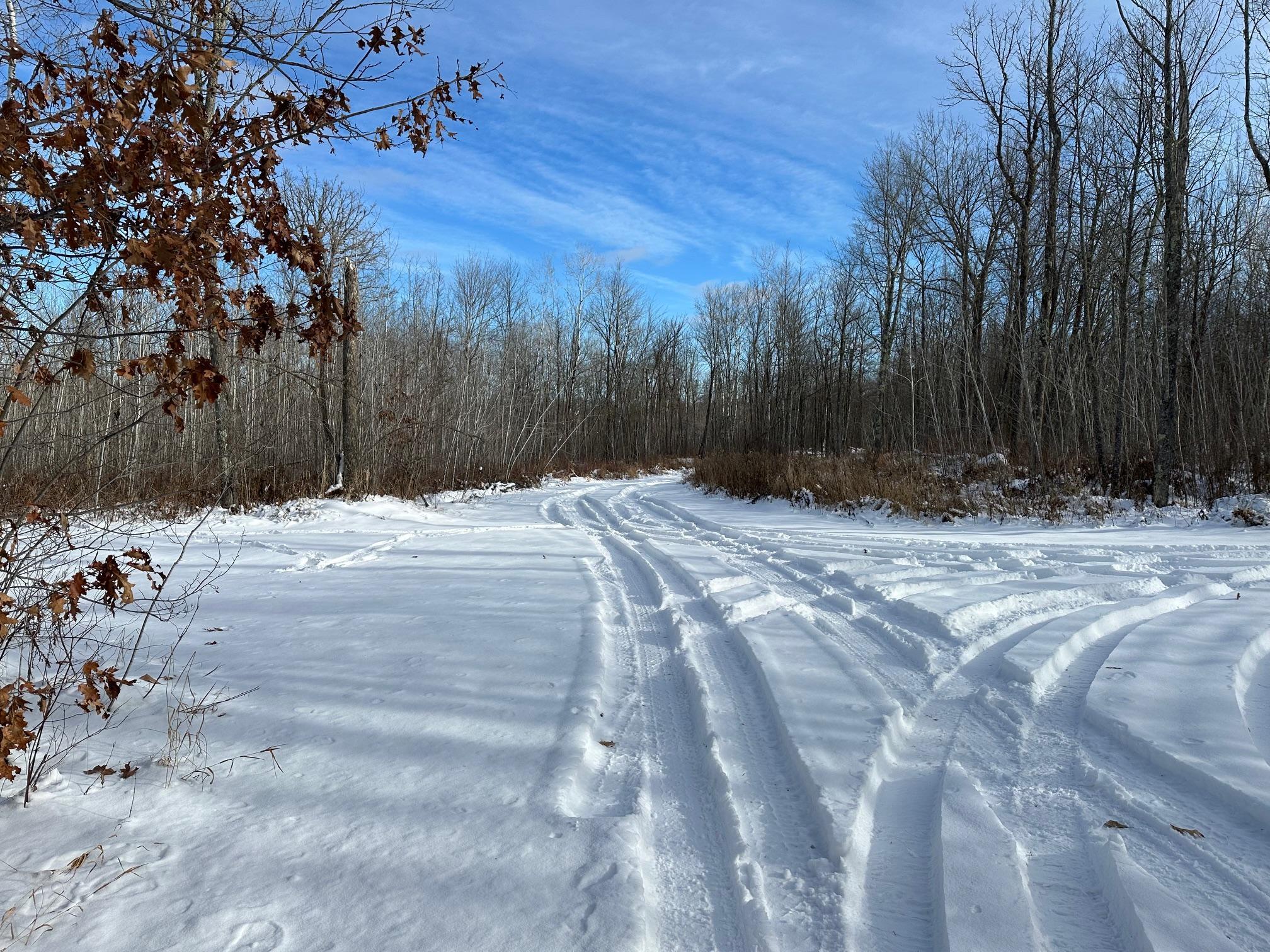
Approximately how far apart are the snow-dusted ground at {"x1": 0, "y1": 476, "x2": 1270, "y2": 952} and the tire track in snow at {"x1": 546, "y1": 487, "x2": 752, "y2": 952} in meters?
0.01

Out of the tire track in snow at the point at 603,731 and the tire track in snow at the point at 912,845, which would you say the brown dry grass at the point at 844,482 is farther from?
the tire track in snow at the point at 912,845

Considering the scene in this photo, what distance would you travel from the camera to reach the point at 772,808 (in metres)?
2.42

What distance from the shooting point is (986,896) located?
192 cm

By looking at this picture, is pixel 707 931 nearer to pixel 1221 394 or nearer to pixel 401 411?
pixel 1221 394

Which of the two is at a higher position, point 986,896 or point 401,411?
point 401,411

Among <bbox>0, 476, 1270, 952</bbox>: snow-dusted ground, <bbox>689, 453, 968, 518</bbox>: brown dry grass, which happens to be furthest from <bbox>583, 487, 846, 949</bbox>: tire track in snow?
<bbox>689, 453, 968, 518</bbox>: brown dry grass

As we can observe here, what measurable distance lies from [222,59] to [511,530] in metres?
8.73

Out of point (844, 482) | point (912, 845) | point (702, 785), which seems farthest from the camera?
point (844, 482)

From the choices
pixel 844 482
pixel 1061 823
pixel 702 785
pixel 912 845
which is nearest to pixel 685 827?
pixel 702 785

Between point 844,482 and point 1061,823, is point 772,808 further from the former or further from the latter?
point 844,482

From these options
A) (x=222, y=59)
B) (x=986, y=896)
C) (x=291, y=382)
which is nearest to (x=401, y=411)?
(x=291, y=382)

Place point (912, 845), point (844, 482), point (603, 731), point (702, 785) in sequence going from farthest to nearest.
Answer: point (844, 482)
point (603, 731)
point (702, 785)
point (912, 845)

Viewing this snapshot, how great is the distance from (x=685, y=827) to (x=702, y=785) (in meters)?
0.30

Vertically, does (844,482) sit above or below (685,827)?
above
